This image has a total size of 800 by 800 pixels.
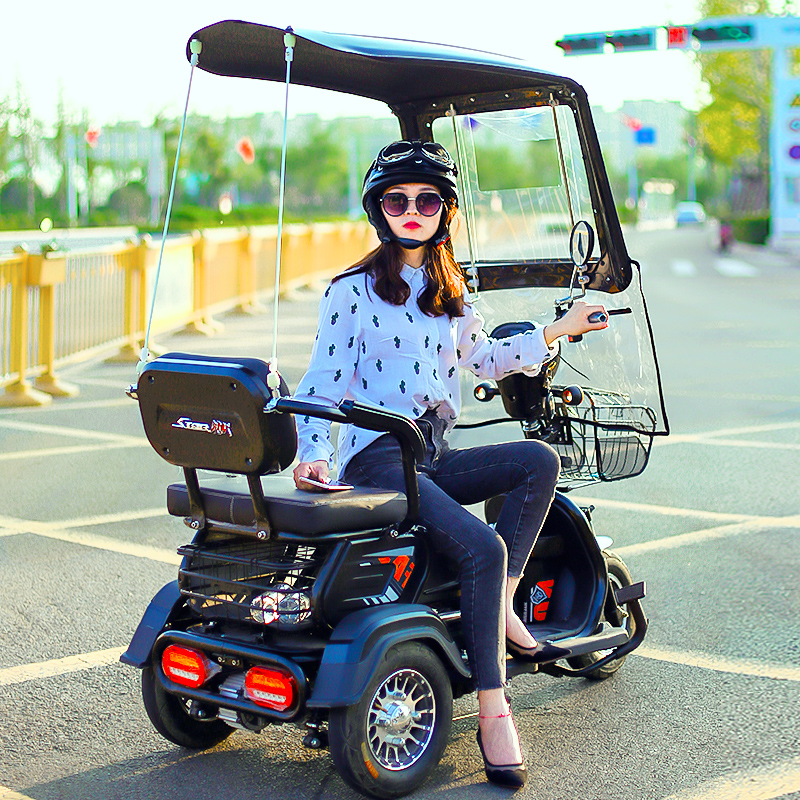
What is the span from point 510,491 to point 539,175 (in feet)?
4.60

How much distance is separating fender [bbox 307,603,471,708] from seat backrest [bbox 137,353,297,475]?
47 cm

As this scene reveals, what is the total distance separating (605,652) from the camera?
4.34m

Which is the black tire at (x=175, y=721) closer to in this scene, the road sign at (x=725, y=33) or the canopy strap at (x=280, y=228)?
the canopy strap at (x=280, y=228)

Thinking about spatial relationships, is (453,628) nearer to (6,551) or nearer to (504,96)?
(504,96)

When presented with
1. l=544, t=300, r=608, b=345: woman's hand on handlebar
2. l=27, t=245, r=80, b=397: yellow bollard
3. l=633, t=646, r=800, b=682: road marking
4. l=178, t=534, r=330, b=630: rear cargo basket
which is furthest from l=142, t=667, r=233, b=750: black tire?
l=27, t=245, r=80, b=397: yellow bollard

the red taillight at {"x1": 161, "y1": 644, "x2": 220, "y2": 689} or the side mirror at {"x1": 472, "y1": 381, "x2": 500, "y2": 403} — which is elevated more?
the side mirror at {"x1": 472, "y1": 381, "x2": 500, "y2": 403}

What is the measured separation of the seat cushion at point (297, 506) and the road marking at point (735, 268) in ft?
95.1

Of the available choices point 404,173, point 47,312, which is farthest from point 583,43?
point 404,173

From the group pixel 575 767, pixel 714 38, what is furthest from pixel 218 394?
pixel 714 38

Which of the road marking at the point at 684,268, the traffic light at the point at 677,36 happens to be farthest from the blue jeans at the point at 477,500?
the traffic light at the point at 677,36

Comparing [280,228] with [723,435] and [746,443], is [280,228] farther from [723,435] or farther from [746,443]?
[723,435]

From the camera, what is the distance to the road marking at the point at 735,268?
31.6 m

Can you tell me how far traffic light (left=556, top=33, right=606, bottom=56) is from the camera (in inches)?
1414

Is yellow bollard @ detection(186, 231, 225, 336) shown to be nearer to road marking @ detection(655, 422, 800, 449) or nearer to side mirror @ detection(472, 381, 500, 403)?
road marking @ detection(655, 422, 800, 449)
